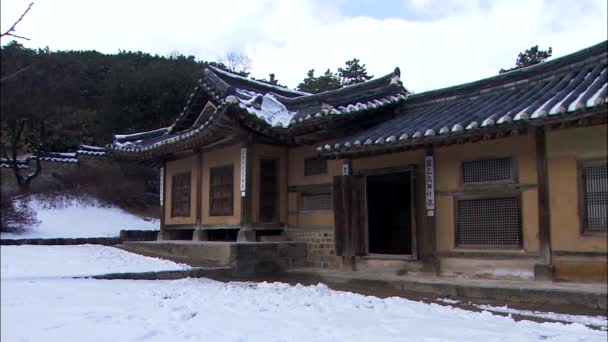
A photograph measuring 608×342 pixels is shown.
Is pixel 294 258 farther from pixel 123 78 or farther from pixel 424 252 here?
pixel 123 78

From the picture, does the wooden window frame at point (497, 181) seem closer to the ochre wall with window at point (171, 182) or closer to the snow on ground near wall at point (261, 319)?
the snow on ground near wall at point (261, 319)

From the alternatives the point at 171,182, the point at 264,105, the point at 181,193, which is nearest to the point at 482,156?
the point at 264,105

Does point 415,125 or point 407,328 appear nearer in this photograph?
point 407,328

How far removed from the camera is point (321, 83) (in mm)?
32125

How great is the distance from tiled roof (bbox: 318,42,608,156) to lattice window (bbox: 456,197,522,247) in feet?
5.09

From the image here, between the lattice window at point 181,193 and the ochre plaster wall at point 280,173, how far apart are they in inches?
114

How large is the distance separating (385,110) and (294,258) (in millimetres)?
4264

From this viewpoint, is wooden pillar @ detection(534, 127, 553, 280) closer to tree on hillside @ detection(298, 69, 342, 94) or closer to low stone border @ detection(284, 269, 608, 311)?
low stone border @ detection(284, 269, 608, 311)

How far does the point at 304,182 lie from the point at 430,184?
3794 mm

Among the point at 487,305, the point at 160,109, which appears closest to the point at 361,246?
the point at 487,305

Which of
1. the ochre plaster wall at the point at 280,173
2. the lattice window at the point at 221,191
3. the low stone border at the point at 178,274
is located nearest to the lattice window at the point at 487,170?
the ochre plaster wall at the point at 280,173

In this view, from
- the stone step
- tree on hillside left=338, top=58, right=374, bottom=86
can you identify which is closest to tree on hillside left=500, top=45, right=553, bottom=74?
tree on hillside left=338, top=58, right=374, bottom=86

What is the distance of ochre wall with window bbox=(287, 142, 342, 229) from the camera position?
12.2 metres

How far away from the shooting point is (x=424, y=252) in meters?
Result: 10.1
